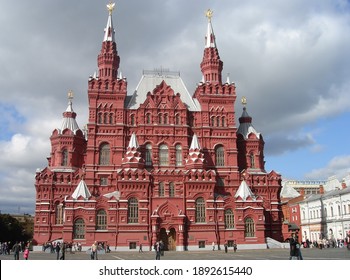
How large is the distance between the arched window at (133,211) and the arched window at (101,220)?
3486 mm

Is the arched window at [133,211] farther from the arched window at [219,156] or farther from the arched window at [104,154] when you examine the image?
the arched window at [219,156]

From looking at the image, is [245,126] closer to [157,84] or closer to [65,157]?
[157,84]

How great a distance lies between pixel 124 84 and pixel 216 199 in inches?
892

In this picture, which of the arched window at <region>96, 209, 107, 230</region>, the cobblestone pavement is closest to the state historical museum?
the arched window at <region>96, 209, 107, 230</region>

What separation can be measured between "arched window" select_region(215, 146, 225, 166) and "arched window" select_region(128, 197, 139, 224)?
586 inches

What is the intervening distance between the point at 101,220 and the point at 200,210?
13842 mm

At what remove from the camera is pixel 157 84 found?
6831cm

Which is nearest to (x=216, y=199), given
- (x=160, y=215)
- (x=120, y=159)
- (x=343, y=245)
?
(x=160, y=215)

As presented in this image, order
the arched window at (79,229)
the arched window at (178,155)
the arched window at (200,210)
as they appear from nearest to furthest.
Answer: the arched window at (79,229) → the arched window at (200,210) → the arched window at (178,155)

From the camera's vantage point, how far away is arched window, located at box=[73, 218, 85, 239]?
182 feet

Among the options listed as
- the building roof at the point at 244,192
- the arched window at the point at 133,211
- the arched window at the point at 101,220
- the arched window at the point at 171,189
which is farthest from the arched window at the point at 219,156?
the arched window at the point at 101,220

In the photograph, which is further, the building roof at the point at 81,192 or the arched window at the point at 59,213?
the arched window at the point at 59,213

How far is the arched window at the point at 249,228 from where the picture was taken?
191 ft

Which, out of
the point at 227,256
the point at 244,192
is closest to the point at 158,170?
the point at 244,192
